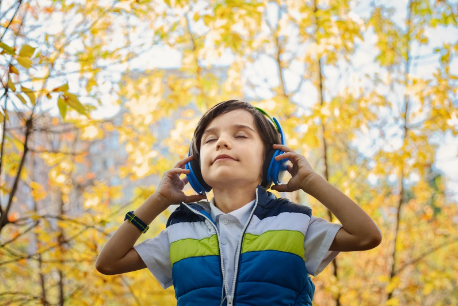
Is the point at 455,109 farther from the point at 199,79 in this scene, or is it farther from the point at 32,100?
the point at 32,100

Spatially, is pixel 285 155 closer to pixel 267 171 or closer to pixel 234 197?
pixel 267 171

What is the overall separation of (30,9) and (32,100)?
2106 mm

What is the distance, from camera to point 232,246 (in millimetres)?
1144

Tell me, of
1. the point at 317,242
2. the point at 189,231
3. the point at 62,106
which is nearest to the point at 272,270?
the point at 317,242

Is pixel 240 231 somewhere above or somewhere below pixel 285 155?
below

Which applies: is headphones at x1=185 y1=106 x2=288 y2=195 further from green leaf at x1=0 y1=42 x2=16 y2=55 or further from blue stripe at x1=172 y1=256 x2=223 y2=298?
green leaf at x1=0 y1=42 x2=16 y2=55

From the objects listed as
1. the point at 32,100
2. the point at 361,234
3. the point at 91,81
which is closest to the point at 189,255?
the point at 361,234

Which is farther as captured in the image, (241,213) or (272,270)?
(241,213)

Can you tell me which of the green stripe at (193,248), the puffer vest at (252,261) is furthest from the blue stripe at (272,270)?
the green stripe at (193,248)

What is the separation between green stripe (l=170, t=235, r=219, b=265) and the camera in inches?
44.3

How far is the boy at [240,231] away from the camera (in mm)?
1062

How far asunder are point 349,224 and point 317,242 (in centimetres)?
11

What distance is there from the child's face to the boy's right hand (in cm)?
10

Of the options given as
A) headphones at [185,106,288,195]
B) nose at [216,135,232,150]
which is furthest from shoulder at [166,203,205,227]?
nose at [216,135,232,150]
